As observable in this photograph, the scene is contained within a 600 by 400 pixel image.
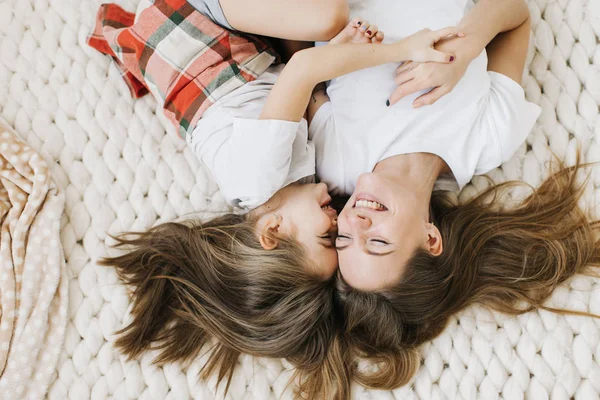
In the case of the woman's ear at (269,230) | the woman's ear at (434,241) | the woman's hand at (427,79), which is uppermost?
the woman's hand at (427,79)

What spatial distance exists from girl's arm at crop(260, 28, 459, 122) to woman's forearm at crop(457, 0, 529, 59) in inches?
2.1

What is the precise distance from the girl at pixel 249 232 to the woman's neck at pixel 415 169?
0.45 feet

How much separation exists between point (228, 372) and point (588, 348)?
67cm

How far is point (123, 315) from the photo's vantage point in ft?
3.86

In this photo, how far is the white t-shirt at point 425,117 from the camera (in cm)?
116

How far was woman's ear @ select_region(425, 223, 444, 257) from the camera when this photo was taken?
Answer: 1122 mm

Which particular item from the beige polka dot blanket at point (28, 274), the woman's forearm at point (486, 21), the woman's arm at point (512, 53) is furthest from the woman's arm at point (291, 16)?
the beige polka dot blanket at point (28, 274)

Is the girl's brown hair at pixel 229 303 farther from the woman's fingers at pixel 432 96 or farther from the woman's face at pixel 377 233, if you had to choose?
the woman's fingers at pixel 432 96

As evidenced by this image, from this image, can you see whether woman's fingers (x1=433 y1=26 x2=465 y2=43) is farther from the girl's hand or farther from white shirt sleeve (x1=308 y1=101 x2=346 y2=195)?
white shirt sleeve (x1=308 y1=101 x2=346 y2=195)

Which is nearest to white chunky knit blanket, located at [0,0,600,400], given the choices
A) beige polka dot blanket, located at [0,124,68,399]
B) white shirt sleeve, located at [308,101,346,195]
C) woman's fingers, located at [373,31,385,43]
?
beige polka dot blanket, located at [0,124,68,399]

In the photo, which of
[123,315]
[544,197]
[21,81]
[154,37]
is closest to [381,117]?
[544,197]

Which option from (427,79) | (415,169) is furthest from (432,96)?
(415,169)

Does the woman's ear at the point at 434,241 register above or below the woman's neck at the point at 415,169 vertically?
below

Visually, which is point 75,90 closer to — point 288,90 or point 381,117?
point 288,90
